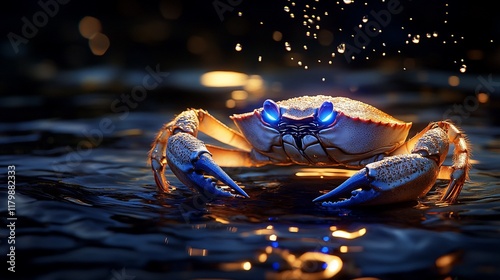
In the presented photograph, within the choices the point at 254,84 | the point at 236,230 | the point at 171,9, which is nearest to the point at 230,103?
the point at 254,84

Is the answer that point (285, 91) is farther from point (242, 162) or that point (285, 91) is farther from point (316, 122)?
point (316, 122)

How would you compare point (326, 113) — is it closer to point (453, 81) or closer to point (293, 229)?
point (293, 229)

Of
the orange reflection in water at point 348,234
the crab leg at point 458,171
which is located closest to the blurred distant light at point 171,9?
the crab leg at point 458,171

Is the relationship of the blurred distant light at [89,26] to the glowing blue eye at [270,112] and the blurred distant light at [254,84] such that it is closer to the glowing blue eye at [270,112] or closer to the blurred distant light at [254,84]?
the blurred distant light at [254,84]

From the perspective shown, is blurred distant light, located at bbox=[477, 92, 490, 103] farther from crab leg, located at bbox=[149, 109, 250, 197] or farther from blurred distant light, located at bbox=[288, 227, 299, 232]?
blurred distant light, located at bbox=[288, 227, 299, 232]

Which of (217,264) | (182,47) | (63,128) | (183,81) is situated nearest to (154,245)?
(217,264)

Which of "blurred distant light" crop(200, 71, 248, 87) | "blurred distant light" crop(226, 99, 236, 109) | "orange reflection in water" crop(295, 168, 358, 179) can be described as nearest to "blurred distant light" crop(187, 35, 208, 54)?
"blurred distant light" crop(200, 71, 248, 87)
